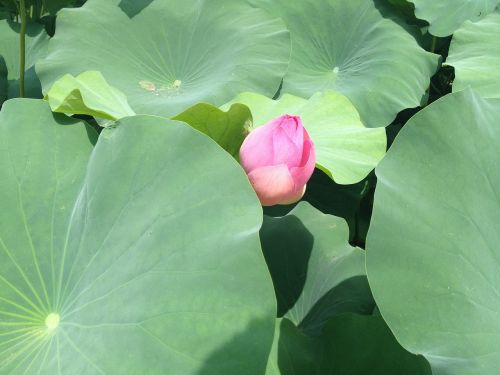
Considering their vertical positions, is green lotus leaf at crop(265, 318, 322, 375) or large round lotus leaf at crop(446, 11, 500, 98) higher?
large round lotus leaf at crop(446, 11, 500, 98)

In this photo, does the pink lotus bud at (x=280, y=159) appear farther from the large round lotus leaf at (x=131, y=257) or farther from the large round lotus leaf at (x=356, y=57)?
the large round lotus leaf at (x=356, y=57)

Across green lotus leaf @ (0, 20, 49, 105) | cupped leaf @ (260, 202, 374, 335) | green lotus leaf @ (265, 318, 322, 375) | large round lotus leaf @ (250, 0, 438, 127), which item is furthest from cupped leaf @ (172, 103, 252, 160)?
green lotus leaf @ (0, 20, 49, 105)

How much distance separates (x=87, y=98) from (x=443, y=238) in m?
0.62

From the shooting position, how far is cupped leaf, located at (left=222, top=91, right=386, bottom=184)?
3.67 feet

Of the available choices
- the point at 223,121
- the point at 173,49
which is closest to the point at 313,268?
the point at 223,121

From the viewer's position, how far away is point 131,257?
857 millimetres

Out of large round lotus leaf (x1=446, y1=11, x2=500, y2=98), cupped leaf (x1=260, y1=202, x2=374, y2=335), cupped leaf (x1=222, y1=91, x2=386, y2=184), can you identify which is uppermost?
cupped leaf (x1=222, y1=91, x2=386, y2=184)

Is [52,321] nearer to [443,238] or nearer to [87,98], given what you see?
[87,98]

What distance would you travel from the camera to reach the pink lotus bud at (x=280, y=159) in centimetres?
96

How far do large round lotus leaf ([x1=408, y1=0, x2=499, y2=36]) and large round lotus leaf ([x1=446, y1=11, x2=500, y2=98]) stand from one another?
0.05m

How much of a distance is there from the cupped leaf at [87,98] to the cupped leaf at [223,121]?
0.44ft

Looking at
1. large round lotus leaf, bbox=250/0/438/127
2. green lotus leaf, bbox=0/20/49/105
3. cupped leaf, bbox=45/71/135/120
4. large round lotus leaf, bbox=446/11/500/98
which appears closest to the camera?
cupped leaf, bbox=45/71/135/120

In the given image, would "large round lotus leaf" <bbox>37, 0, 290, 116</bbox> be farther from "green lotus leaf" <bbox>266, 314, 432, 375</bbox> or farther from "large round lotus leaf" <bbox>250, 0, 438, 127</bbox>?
"green lotus leaf" <bbox>266, 314, 432, 375</bbox>

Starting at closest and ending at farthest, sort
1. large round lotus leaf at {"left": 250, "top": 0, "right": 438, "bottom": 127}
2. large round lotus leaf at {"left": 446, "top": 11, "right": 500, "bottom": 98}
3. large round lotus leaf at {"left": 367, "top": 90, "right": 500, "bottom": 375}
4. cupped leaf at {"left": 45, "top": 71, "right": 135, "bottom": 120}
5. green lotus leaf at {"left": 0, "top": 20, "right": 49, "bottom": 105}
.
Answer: large round lotus leaf at {"left": 367, "top": 90, "right": 500, "bottom": 375} < cupped leaf at {"left": 45, "top": 71, "right": 135, "bottom": 120} < large round lotus leaf at {"left": 446, "top": 11, "right": 500, "bottom": 98} < large round lotus leaf at {"left": 250, "top": 0, "right": 438, "bottom": 127} < green lotus leaf at {"left": 0, "top": 20, "right": 49, "bottom": 105}
